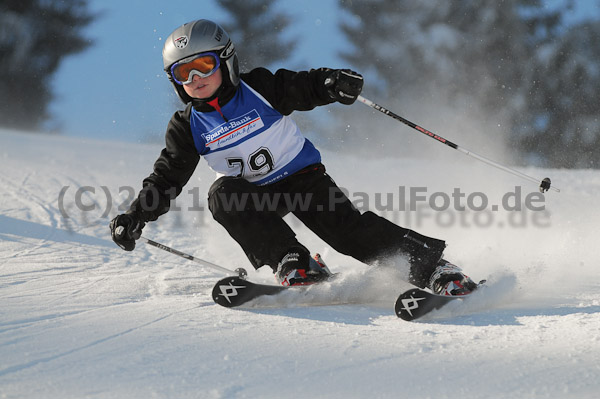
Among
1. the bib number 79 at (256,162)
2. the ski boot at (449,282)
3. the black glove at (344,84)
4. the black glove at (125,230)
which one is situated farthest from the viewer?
the bib number 79 at (256,162)

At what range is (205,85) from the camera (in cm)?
280

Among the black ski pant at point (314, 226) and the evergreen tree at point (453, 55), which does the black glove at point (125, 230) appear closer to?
the black ski pant at point (314, 226)

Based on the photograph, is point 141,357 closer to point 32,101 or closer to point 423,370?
point 423,370

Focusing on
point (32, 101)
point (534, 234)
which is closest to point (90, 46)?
point (32, 101)

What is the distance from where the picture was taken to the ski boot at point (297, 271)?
8.55 ft

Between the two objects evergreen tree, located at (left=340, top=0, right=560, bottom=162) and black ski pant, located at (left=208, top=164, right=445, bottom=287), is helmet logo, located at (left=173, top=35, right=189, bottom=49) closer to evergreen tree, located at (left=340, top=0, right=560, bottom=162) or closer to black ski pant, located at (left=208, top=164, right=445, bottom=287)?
black ski pant, located at (left=208, top=164, right=445, bottom=287)

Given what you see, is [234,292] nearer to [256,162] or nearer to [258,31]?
[256,162]

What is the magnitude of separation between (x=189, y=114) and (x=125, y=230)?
25.7 inches

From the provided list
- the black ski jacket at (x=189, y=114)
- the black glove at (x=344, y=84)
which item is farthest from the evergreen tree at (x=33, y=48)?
the black glove at (x=344, y=84)

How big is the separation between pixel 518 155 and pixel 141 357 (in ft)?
58.6

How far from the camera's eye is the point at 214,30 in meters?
2.85

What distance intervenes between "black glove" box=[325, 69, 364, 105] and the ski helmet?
1.52 feet

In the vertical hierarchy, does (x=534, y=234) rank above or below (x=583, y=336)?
above

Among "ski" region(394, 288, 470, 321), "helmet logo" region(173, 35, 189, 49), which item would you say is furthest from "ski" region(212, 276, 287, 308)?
"helmet logo" region(173, 35, 189, 49)
